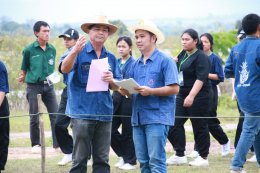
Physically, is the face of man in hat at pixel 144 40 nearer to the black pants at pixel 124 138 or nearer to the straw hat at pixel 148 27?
the straw hat at pixel 148 27

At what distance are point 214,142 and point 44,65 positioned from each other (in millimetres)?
3978

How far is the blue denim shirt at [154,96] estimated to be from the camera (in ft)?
25.3

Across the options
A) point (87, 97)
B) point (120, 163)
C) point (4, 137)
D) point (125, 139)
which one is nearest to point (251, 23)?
point (87, 97)

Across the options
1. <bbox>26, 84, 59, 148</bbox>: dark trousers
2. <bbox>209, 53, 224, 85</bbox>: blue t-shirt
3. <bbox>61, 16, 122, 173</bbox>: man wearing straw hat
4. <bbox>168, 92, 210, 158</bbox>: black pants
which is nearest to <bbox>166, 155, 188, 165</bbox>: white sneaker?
<bbox>168, 92, 210, 158</bbox>: black pants

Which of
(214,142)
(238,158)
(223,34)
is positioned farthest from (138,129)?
(223,34)

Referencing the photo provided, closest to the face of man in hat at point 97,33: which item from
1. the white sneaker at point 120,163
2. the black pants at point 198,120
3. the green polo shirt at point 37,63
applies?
the black pants at point 198,120

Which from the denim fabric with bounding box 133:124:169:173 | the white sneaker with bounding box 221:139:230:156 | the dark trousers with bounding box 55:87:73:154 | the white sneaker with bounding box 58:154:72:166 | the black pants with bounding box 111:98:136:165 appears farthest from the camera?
the white sneaker with bounding box 221:139:230:156

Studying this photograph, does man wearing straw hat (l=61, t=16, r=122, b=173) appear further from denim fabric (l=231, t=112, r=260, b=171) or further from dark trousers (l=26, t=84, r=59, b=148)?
dark trousers (l=26, t=84, r=59, b=148)

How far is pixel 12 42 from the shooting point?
19672mm

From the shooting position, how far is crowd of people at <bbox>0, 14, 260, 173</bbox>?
7758 mm

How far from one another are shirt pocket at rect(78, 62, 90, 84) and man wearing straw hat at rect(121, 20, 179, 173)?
1.51 ft

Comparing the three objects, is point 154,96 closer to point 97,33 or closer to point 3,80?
point 97,33

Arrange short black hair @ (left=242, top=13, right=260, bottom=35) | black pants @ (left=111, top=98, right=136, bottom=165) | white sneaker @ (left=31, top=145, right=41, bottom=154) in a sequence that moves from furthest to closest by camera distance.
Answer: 1. white sneaker @ (left=31, top=145, right=41, bottom=154)
2. black pants @ (left=111, top=98, right=136, bottom=165)
3. short black hair @ (left=242, top=13, right=260, bottom=35)

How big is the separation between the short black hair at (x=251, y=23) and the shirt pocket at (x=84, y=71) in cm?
231
